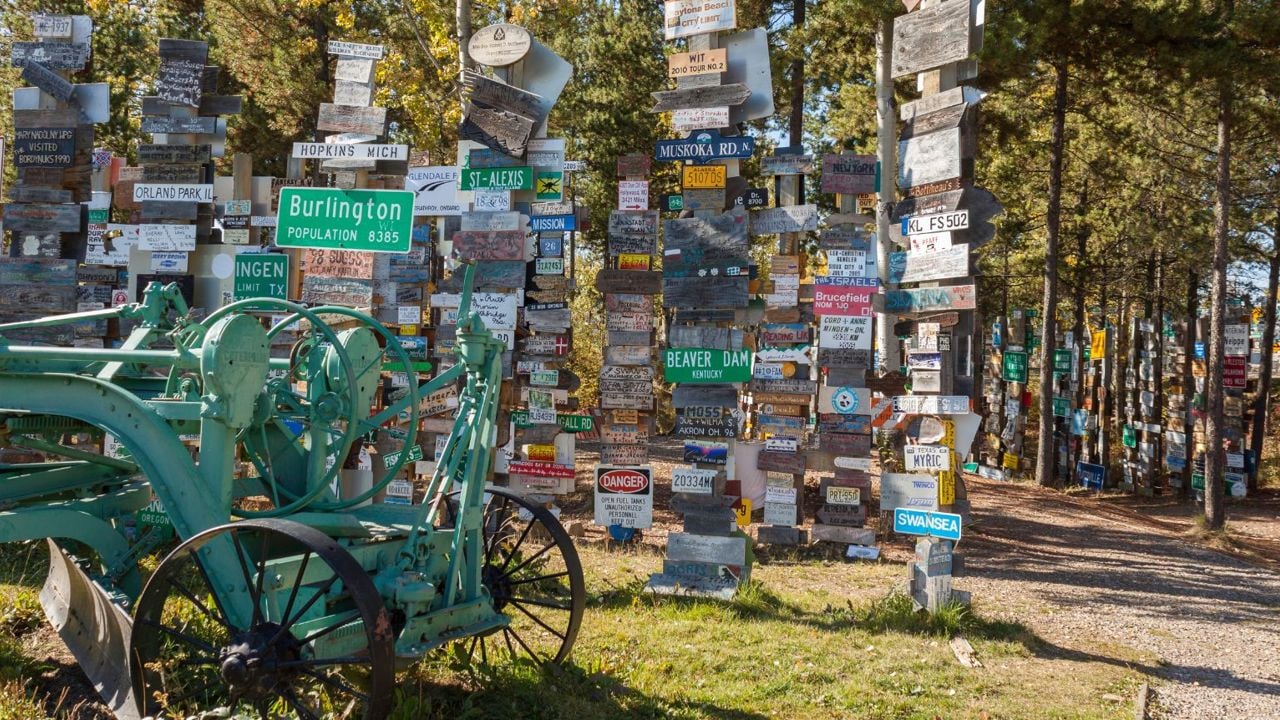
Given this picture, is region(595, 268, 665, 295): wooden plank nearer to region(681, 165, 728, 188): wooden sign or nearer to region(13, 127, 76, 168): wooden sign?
region(681, 165, 728, 188): wooden sign

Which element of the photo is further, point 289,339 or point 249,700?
point 289,339

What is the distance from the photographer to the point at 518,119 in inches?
351

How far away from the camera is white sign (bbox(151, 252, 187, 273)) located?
10.1 meters

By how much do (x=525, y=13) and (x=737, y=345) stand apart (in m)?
9.18

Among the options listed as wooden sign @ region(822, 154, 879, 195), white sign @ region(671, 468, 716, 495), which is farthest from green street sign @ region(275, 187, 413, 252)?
wooden sign @ region(822, 154, 879, 195)

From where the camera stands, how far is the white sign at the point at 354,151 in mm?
9469

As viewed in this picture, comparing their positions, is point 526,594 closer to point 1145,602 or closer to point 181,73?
point 1145,602

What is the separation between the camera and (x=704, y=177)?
8.86 m

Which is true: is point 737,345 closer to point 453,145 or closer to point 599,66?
point 599,66

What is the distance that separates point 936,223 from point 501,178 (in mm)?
3905

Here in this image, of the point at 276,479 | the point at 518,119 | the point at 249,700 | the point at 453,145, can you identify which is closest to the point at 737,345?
the point at 518,119

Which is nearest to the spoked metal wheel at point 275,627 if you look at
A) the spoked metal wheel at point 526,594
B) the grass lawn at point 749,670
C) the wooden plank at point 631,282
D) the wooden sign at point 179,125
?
the grass lawn at point 749,670

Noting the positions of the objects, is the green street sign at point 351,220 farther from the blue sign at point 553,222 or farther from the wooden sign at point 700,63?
the wooden sign at point 700,63

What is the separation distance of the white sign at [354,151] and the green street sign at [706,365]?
3247 mm
